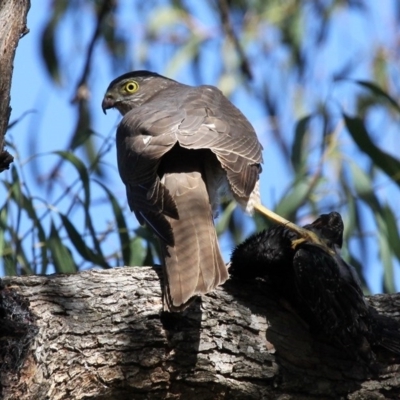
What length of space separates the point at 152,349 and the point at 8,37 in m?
1.16

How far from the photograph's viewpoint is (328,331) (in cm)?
337

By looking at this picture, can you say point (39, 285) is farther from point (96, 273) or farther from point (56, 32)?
point (56, 32)

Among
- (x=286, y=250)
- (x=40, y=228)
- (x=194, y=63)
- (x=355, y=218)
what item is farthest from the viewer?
(x=194, y=63)

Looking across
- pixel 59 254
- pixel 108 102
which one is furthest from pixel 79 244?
pixel 108 102

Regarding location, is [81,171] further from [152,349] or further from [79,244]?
[152,349]

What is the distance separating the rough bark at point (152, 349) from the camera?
305 cm

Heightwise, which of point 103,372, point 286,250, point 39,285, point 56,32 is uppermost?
point 56,32

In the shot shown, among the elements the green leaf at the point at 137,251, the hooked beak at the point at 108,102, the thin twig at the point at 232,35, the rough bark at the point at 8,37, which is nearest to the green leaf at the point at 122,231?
the green leaf at the point at 137,251

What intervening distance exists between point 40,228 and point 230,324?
186cm

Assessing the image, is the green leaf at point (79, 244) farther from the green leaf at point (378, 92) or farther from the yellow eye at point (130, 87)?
the green leaf at point (378, 92)

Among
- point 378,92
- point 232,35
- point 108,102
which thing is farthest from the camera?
point 232,35

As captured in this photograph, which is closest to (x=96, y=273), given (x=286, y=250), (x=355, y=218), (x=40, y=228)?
(x=286, y=250)

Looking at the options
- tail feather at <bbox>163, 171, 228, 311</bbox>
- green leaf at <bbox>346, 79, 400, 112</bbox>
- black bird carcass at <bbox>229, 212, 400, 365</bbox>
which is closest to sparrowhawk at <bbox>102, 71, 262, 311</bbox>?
tail feather at <bbox>163, 171, 228, 311</bbox>

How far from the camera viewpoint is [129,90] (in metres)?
5.61
